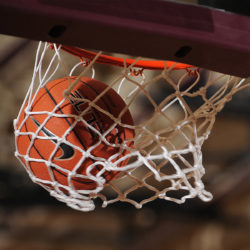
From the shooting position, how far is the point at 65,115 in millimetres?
1193

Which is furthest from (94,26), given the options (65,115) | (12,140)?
(12,140)

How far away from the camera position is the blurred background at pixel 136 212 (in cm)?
332

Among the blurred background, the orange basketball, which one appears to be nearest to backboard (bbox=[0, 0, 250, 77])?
the orange basketball

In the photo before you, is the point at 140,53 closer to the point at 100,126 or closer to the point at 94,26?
the point at 94,26

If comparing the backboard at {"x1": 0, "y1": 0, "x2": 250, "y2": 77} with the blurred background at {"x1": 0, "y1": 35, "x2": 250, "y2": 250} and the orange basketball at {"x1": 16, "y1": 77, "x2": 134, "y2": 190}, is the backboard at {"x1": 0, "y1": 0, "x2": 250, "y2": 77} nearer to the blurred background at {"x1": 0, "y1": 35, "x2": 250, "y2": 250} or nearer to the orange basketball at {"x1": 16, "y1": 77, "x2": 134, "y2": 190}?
the orange basketball at {"x1": 16, "y1": 77, "x2": 134, "y2": 190}

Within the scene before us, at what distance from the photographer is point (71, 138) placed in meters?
1.20

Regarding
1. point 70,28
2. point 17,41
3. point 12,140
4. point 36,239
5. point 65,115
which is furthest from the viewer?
point 36,239

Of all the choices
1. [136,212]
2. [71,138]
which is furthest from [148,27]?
[136,212]

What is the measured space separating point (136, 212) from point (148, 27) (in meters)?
3.00

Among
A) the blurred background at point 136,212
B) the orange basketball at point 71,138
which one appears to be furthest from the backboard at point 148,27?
the blurred background at point 136,212

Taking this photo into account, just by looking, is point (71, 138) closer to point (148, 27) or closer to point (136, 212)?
point (148, 27)

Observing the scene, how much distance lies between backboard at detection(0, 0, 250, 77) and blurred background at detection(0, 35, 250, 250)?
2.17 meters

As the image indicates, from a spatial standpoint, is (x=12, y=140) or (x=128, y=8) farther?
(x=12, y=140)

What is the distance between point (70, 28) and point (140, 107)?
2.16 m
